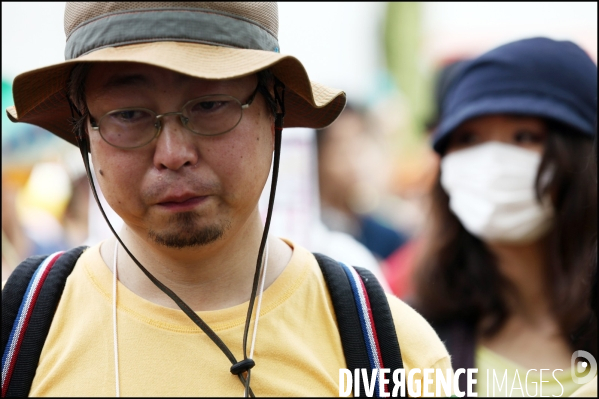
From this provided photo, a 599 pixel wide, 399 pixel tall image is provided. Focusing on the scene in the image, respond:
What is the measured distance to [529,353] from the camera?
3.53 m

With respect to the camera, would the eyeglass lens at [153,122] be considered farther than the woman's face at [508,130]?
No

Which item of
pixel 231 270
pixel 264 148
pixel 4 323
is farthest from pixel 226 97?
pixel 4 323

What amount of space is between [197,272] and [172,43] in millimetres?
654

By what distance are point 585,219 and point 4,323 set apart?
8.91ft

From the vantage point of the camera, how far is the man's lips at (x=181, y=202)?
2008 millimetres

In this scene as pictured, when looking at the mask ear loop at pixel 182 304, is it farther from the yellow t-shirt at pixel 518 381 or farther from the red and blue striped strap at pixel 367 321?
the yellow t-shirt at pixel 518 381

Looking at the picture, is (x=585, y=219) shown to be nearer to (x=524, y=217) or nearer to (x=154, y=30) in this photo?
(x=524, y=217)

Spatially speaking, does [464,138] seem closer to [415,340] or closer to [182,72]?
[415,340]

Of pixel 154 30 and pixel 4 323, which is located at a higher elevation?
pixel 154 30

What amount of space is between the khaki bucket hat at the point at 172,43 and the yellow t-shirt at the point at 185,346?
0.54m

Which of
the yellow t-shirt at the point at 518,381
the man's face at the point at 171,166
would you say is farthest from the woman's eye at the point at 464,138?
the man's face at the point at 171,166

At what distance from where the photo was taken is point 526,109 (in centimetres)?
367

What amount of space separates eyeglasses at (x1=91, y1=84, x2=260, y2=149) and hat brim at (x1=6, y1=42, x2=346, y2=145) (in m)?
0.11

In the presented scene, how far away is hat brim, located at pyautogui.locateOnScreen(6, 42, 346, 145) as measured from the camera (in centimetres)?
193
